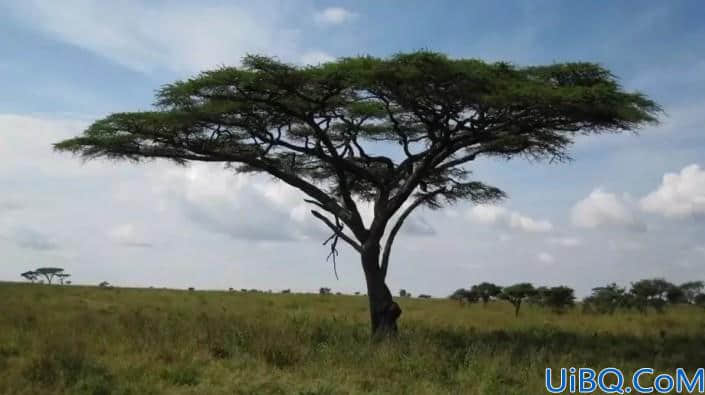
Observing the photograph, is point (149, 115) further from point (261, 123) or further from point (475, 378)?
point (475, 378)

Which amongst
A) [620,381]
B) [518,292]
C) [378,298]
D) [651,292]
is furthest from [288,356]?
[651,292]

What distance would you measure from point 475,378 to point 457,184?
8.77 metres

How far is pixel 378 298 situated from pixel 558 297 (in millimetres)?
16679

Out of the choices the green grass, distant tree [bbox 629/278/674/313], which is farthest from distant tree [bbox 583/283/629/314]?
the green grass

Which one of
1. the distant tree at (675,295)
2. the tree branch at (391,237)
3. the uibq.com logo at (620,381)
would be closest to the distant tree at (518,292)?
the distant tree at (675,295)

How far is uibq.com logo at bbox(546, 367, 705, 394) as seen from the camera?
9.67 m

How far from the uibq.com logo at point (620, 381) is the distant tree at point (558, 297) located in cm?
1838

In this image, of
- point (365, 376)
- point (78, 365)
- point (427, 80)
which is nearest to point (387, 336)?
point (365, 376)

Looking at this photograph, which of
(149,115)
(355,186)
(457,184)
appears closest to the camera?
(149,115)

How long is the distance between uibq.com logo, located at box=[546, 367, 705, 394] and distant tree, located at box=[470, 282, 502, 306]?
2094 centimetres

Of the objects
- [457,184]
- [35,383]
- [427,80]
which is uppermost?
[427,80]

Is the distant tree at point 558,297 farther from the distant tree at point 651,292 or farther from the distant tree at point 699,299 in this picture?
the distant tree at point 699,299

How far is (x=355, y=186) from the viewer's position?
19469mm

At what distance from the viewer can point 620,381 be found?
33.6ft
